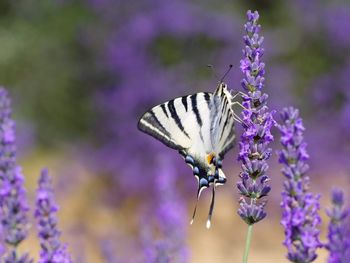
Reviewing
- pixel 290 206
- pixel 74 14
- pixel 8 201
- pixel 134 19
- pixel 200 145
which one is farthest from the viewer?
pixel 74 14

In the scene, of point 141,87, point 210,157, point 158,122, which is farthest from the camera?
point 141,87

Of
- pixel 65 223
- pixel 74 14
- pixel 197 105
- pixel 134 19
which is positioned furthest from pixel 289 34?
pixel 197 105

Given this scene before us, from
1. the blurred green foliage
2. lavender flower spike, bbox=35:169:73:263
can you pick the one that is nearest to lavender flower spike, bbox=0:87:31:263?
lavender flower spike, bbox=35:169:73:263

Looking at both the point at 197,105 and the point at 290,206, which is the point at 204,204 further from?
the point at 290,206

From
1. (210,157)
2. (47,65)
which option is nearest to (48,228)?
(210,157)

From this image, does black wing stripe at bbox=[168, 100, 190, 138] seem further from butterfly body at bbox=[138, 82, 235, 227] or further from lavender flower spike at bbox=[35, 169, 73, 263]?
lavender flower spike at bbox=[35, 169, 73, 263]

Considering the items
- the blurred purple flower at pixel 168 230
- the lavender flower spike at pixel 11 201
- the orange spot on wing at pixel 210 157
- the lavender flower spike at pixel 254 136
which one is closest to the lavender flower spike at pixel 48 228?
the lavender flower spike at pixel 11 201

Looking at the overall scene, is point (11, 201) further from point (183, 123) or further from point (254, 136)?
point (183, 123)
